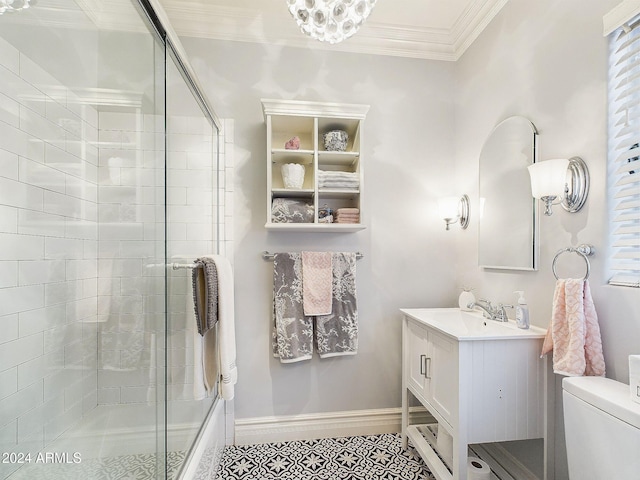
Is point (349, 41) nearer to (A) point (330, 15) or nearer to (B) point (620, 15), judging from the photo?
(A) point (330, 15)

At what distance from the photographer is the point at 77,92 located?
1467 millimetres

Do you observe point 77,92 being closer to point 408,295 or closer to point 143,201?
point 143,201

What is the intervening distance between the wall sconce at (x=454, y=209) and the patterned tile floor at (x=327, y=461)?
4.75 feet

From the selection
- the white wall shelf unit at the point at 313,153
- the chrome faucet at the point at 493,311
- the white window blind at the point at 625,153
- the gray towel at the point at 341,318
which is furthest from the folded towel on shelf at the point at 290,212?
the white window blind at the point at 625,153

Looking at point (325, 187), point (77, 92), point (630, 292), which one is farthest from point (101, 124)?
point (630, 292)

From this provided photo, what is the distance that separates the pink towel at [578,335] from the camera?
120cm

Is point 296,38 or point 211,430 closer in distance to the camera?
point 211,430

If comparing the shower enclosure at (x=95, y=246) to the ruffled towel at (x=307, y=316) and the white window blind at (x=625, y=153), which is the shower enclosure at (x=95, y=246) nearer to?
the ruffled towel at (x=307, y=316)

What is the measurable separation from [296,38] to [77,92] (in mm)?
1322

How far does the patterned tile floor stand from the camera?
1789 millimetres

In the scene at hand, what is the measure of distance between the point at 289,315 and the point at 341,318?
33cm

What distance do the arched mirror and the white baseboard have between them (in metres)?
1.18

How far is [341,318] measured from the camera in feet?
6.95

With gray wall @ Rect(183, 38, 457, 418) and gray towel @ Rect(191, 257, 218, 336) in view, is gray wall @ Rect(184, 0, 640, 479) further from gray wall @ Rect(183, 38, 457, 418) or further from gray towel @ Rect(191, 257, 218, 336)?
gray towel @ Rect(191, 257, 218, 336)
